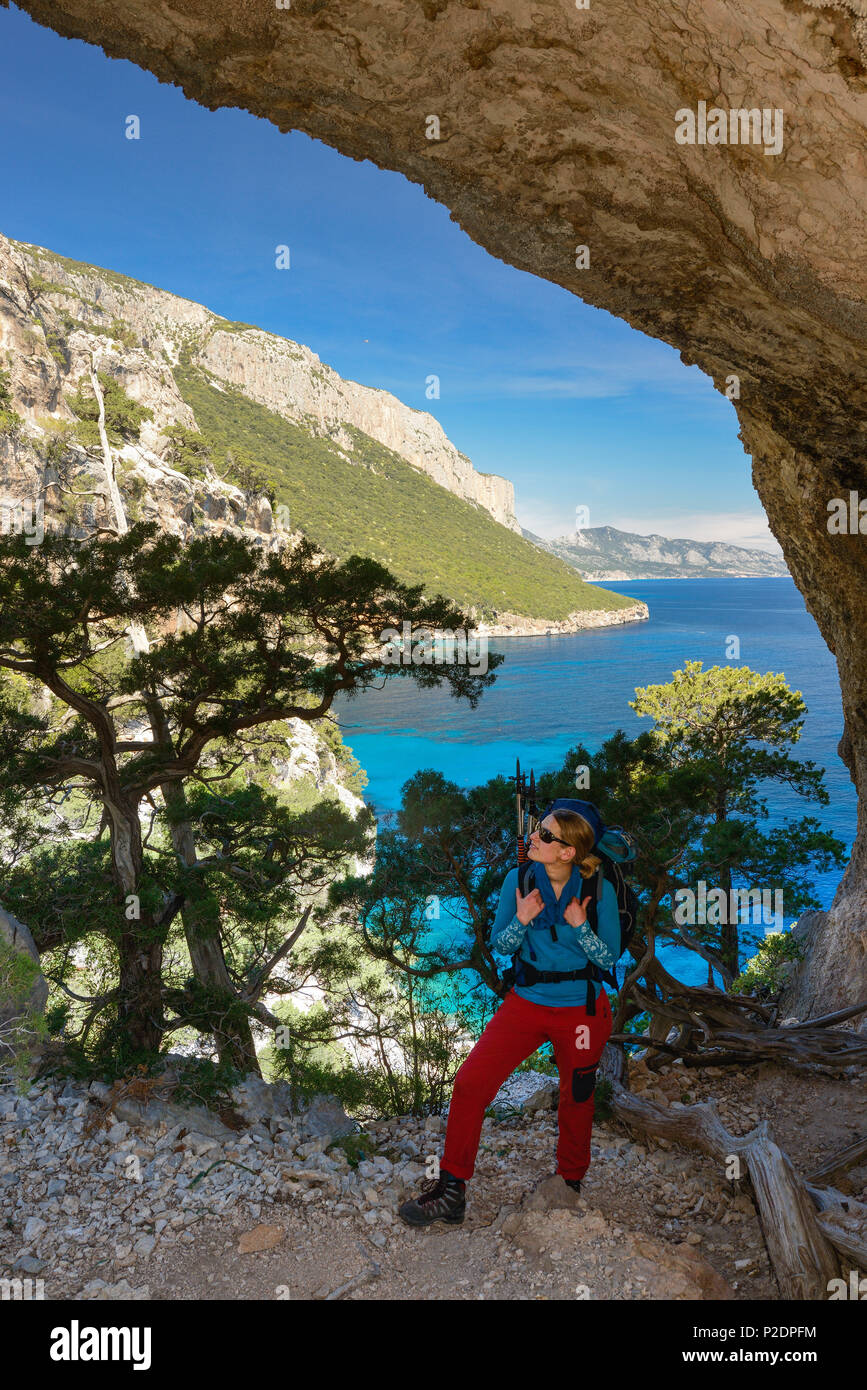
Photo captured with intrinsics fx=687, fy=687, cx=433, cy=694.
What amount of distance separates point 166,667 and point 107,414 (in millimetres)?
8308

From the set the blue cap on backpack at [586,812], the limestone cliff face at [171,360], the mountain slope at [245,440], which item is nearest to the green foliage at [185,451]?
the mountain slope at [245,440]

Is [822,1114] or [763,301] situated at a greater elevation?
[763,301]

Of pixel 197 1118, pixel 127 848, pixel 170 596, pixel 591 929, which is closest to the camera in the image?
pixel 591 929

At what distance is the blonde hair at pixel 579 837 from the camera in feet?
8.60

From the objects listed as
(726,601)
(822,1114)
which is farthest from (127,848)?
(726,601)

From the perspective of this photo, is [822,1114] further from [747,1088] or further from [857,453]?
[857,453]

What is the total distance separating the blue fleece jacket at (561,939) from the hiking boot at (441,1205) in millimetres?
883

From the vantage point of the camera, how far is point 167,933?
17.1 feet

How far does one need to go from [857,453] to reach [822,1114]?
14.7 ft

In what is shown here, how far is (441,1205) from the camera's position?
2857mm

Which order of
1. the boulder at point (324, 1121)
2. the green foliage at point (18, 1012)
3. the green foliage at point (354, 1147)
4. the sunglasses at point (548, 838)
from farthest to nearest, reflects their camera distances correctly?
the boulder at point (324, 1121), the green foliage at point (354, 1147), the green foliage at point (18, 1012), the sunglasses at point (548, 838)

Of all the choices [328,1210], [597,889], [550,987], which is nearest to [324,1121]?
[328,1210]

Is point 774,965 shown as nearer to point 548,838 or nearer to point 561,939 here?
point 561,939

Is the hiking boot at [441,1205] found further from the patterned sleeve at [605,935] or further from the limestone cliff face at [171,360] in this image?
the limestone cliff face at [171,360]
